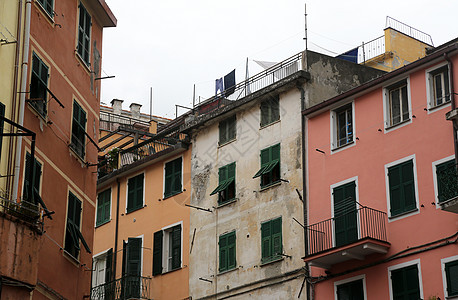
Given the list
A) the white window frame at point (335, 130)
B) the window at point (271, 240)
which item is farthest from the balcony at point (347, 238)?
the white window frame at point (335, 130)

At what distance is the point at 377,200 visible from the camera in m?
28.8

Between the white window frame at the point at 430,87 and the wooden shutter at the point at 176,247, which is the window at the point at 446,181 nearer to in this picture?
the white window frame at the point at 430,87

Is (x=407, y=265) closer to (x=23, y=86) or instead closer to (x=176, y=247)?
(x=176, y=247)

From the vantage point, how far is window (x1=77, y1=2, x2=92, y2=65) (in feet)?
95.0

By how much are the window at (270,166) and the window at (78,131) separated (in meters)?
7.81

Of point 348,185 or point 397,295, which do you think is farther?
point 348,185

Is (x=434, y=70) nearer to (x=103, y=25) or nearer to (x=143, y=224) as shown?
(x=103, y=25)

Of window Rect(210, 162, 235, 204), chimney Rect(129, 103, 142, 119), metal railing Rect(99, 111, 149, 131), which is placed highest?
chimney Rect(129, 103, 142, 119)

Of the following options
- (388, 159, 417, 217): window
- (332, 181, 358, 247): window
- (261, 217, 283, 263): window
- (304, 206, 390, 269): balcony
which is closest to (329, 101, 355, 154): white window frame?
(332, 181, 358, 247): window

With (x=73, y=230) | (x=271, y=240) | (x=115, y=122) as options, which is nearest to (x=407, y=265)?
(x=271, y=240)

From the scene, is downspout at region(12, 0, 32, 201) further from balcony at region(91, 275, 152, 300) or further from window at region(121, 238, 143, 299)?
window at region(121, 238, 143, 299)

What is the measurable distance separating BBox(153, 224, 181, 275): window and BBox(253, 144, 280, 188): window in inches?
205

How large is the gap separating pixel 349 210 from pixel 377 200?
1.19 m

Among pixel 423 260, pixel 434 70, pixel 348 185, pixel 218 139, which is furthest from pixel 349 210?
pixel 218 139
